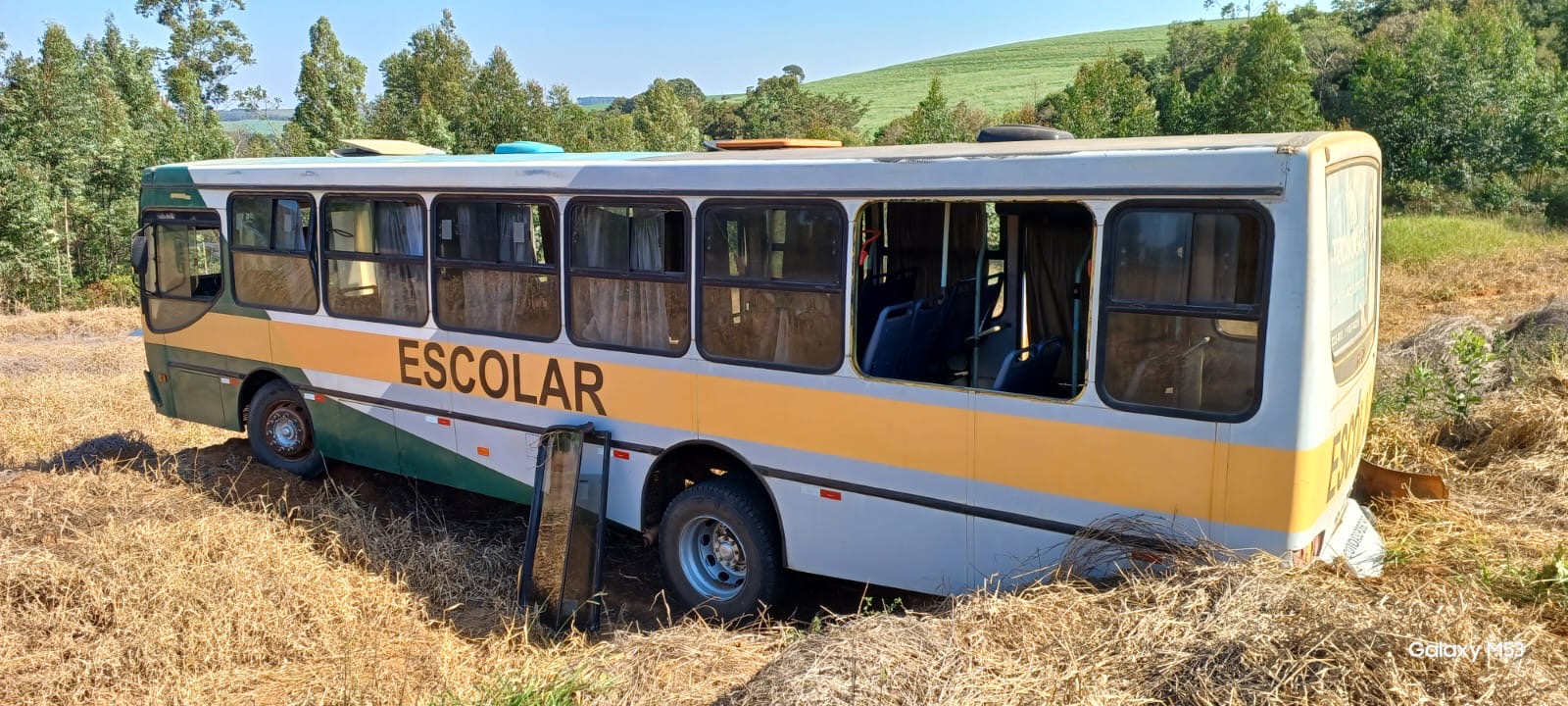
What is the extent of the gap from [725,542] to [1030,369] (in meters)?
2.15

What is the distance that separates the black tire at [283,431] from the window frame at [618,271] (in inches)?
121

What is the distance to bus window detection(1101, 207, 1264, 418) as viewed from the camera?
457 centimetres

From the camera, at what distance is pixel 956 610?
4.64m

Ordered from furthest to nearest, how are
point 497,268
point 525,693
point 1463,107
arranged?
point 1463,107
point 497,268
point 525,693

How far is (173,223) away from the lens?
9172 millimetres

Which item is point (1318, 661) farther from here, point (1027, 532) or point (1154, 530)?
point (1027, 532)

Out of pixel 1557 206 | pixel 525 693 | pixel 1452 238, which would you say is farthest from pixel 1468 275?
pixel 525 693

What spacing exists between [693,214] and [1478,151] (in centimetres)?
3498

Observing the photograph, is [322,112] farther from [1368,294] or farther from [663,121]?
[1368,294]

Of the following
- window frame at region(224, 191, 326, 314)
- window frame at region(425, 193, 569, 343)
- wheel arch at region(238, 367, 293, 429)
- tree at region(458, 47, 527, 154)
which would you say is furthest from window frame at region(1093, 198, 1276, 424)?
tree at region(458, 47, 527, 154)

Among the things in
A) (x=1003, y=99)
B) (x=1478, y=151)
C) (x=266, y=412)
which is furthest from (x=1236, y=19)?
(x=266, y=412)

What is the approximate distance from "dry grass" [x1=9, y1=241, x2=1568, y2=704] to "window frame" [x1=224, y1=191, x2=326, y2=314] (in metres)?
1.40

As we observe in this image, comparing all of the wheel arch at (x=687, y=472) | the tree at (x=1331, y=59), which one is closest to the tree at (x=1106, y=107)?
the tree at (x=1331, y=59)

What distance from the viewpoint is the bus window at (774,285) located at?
19.2ft
